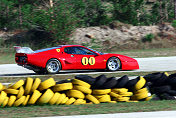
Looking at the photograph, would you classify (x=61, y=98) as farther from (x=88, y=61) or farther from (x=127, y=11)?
(x=127, y=11)

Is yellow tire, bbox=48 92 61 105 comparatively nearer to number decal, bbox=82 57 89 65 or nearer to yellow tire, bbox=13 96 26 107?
yellow tire, bbox=13 96 26 107

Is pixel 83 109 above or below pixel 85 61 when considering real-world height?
below

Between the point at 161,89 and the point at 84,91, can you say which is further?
the point at 161,89

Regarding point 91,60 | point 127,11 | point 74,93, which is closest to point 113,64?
point 91,60

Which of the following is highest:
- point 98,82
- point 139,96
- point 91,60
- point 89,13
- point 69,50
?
point 89,13

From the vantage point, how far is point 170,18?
37.1m

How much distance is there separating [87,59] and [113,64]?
117cm

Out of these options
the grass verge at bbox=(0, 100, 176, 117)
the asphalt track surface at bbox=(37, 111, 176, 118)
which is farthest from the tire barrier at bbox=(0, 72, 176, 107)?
the asphalt track surface at bbox=(37, 111, 176, 118)

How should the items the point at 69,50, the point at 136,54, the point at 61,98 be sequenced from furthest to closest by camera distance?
the point at 136,54 < the point at 69,50 < the point at 61,98

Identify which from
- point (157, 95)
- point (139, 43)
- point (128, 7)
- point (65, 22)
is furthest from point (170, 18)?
point (157, 95)

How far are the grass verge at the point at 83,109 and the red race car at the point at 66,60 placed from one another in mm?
6678

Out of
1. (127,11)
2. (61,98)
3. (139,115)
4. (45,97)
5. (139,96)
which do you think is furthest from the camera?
(127,11)

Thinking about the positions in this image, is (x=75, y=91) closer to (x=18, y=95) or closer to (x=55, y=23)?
(x=18, y=95)

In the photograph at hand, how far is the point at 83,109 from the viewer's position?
5969 millimetres
